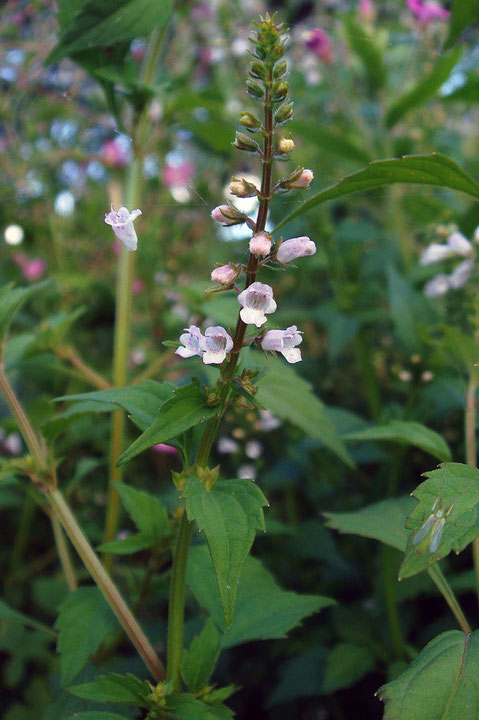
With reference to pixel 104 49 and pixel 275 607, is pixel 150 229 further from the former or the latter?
pixel 275 607

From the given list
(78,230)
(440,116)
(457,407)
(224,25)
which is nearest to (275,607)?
(457,407)

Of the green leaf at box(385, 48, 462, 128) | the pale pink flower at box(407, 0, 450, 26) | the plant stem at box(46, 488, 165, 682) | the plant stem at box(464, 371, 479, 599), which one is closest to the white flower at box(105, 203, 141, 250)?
the plant stem at box(46, 488, 165, 682)

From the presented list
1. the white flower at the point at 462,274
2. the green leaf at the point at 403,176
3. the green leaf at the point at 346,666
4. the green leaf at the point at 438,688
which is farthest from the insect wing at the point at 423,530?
the white flower at the point at 462,274

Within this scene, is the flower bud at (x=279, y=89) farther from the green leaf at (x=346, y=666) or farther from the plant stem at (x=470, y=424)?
the green leaf at (x=346, y=666)

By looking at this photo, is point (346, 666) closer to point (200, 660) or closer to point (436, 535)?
point (200, 660)

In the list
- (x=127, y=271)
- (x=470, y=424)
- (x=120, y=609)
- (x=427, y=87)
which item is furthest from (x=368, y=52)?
(x=120, y=609)

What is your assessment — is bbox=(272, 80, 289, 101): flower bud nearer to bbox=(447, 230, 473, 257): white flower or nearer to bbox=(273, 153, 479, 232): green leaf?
bbox=(273, 153, 479, 232): green leaf
